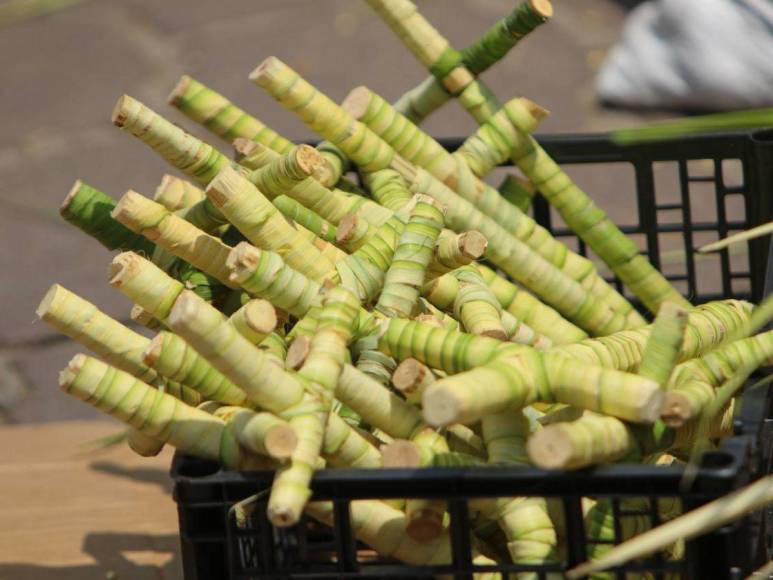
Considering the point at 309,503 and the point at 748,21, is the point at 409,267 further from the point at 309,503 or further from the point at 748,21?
the point at 748,21

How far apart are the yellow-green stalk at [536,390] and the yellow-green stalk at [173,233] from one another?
23 cm

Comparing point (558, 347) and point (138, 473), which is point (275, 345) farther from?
point (138, 473)

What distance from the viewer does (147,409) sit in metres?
0.71

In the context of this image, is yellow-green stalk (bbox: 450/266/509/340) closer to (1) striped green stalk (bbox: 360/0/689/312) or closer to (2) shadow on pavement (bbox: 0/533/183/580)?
(1) striped green stalk (bbox: 360/0/689/312)

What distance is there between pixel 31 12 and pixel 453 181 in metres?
0.33

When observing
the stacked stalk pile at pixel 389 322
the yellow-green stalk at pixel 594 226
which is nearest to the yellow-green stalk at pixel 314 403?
the stacked stalk pile at pixel 389 322

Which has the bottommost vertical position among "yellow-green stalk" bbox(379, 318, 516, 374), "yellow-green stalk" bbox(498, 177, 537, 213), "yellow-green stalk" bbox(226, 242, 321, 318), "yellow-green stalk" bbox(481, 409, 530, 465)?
"yellow-green stalk" bbox(481, 409, 530, 465)

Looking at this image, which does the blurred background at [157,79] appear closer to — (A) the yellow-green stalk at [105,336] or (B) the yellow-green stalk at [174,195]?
(B) the yellow-green stalk at [174,195]

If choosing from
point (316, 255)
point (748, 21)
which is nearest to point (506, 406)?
point (316, 255)

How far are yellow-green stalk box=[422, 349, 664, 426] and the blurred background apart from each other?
3.85ft

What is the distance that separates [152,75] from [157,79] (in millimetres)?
22

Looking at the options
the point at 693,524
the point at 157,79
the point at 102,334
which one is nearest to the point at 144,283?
the point at 102,334

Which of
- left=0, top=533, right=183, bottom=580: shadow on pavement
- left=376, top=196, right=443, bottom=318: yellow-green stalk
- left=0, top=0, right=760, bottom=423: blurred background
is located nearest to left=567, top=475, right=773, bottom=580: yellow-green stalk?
left=376, top=196, right=443, bottom=318: yellow-green stalk

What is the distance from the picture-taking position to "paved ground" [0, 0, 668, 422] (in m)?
1.98
